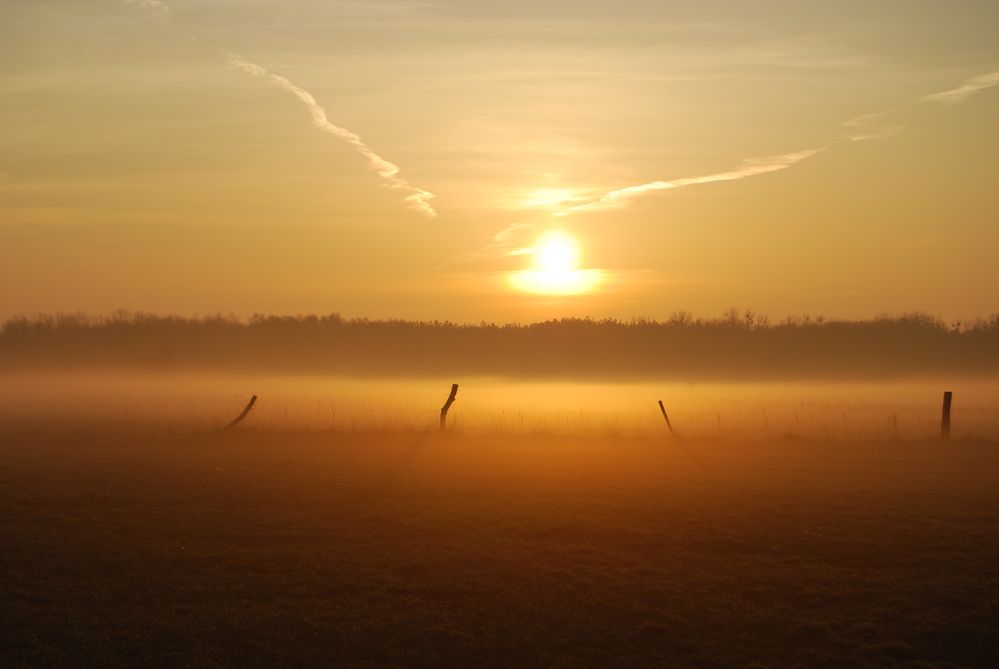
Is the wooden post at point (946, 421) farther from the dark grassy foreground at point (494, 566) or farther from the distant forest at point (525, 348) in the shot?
the distant forest at point (525, 348)

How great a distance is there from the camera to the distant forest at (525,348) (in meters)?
133

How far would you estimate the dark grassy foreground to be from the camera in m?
11.9

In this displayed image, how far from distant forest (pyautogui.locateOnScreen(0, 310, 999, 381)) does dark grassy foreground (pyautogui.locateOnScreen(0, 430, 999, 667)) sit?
98.6 meters

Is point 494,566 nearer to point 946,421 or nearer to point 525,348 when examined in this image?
point 946,421

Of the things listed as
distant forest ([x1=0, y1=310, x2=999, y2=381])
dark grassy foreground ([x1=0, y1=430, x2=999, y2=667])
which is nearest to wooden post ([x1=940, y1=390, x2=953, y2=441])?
dark grassy foreground ([x1=0, y1=430, x2=999, y2=667])

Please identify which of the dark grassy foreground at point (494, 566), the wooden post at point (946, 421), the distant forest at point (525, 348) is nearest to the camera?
the dark grassy foreground at point (494, 566)

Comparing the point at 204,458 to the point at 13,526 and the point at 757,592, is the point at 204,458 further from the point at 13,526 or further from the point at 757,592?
the point at 757,592

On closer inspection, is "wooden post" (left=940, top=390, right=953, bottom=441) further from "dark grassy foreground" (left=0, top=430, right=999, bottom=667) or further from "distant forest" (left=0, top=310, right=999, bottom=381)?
"distant forest" (left=0, top=310, right=999, bottom=381)

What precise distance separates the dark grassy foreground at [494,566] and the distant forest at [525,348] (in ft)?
323

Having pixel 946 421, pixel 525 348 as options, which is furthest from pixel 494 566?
pixel 525 348

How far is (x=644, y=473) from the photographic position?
2572 centimetres

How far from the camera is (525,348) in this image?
151 metres

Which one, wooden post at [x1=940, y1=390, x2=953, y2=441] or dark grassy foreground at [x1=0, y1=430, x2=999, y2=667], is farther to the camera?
wooden post at [x1=940, y1=390, x2=953, y2=441]

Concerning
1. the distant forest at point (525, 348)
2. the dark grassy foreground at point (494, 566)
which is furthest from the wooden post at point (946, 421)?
the distant forest at point (525, 348)
